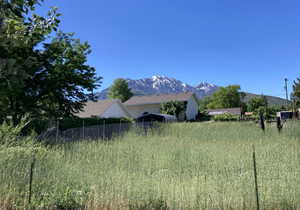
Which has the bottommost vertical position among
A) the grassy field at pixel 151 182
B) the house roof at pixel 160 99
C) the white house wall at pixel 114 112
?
the grassy field at pixel 151 182

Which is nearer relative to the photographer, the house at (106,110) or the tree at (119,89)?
the house at (106,110)

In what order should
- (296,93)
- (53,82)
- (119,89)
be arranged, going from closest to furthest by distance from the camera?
(53,82) < (296,93) < (119,89)

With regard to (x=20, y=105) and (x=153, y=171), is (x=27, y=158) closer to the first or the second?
(x=153, y=171)

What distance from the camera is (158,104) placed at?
31359 millimetres

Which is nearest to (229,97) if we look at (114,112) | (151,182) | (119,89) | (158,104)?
(119,89)

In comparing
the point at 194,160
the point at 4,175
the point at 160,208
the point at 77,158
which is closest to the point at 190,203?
the point at 160,208

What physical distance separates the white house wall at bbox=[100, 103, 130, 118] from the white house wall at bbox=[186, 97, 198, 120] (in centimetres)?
873

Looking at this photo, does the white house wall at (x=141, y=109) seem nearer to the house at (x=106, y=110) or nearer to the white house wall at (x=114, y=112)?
the house at (x=106, y=110)

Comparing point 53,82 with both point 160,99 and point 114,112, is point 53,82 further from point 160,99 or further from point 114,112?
point 160,99

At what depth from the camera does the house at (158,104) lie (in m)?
30.5

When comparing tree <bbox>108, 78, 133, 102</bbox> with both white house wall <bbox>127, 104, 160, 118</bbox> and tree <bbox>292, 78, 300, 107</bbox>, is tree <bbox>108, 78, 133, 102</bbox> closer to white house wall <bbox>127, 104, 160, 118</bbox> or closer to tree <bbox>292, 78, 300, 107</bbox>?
white house wall <bbox>127, 104, 160, 118</bbox>

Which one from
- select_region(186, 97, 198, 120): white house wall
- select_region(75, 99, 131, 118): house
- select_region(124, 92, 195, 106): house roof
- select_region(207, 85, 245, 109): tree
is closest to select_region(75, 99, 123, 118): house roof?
select_region(75, 99, 131, 118): house

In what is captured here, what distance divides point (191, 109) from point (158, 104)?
15.6 ft

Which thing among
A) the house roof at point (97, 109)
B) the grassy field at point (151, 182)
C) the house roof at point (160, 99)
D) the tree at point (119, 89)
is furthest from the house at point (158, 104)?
the grassy field at point (151, 182)
